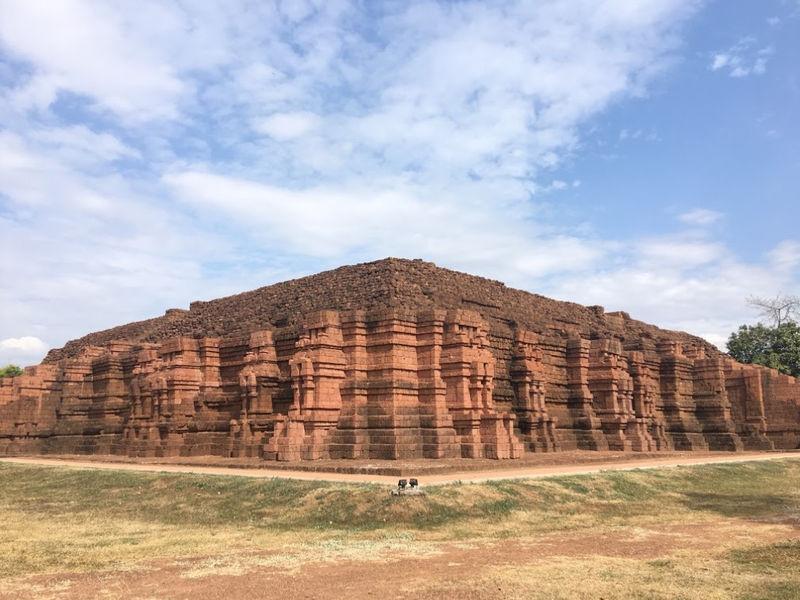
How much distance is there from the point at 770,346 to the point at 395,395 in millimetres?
42679

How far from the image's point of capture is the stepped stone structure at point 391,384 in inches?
894

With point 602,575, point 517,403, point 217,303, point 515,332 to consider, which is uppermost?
point 217,303

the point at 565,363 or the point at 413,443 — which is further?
the point at 565,363

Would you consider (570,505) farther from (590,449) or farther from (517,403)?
(590,449)

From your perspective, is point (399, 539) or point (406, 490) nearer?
point (399, 539)

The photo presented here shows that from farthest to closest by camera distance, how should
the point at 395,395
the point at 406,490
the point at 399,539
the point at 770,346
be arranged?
the point at 770,346, the point at 395,395, the point at 406,490, the point at 399,539

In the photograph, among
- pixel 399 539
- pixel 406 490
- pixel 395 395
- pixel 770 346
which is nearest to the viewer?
pixel 399 539

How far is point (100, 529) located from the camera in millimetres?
13375

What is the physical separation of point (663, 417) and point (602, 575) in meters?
28.4

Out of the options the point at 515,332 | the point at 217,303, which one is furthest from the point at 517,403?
the point at 217,303

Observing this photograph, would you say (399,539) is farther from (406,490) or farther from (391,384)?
(391,384)

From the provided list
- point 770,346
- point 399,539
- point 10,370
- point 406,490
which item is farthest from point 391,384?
point 10,370

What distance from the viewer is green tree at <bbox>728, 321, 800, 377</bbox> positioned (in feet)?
170

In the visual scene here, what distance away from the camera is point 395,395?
22.6 meters
